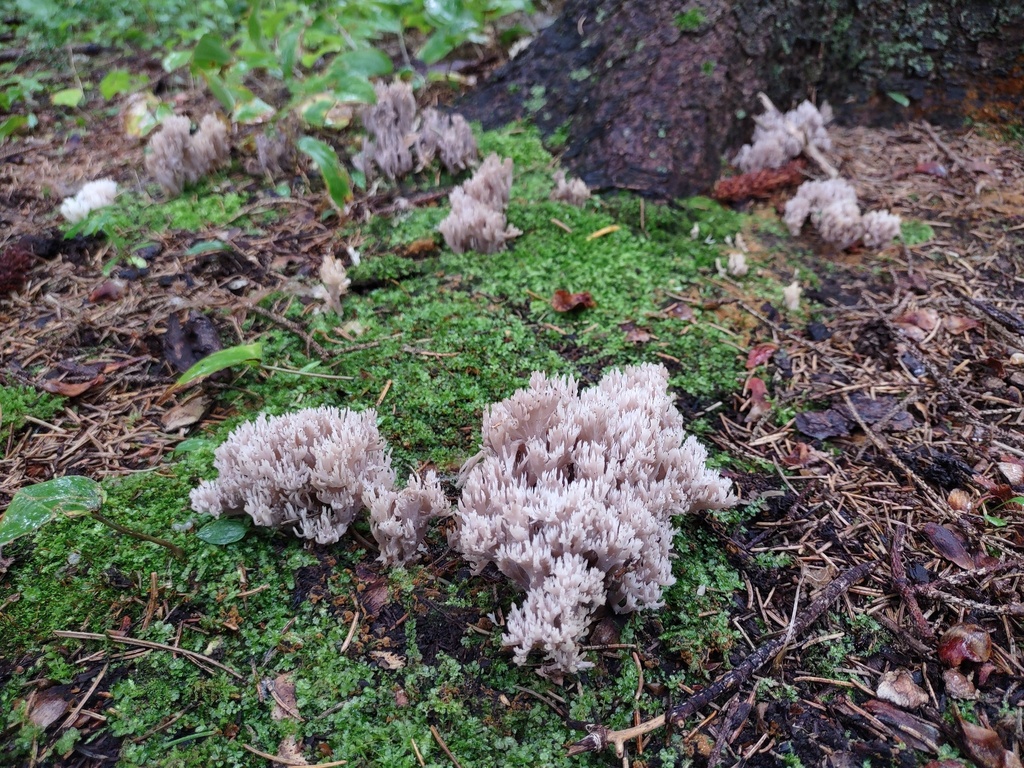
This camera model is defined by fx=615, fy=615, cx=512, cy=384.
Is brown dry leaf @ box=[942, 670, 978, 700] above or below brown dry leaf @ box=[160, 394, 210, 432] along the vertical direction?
below

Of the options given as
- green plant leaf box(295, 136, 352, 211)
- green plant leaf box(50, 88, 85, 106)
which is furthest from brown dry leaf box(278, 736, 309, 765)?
green plant leaf box(50, 88, 85, 106)

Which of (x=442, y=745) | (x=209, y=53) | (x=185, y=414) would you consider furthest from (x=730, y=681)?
(x=209, y=53)

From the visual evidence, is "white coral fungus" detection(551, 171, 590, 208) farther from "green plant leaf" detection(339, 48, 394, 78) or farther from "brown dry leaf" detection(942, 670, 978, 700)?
"brown dry leaf" detection(942, 670, 978, 700)

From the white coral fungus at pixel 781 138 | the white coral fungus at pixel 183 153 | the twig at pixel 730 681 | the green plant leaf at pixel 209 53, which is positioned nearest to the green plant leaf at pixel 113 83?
the green plant leaf at pixel 209 53

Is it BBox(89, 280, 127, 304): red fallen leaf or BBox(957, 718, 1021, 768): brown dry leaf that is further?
BBox(89, 280, 127, 304): red fallen leaf

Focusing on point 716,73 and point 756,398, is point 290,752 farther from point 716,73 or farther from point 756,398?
point 716,73

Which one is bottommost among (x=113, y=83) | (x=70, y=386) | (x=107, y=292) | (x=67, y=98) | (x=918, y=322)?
(x=918, y=322)

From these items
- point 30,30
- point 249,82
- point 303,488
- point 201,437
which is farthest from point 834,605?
point 30,30
